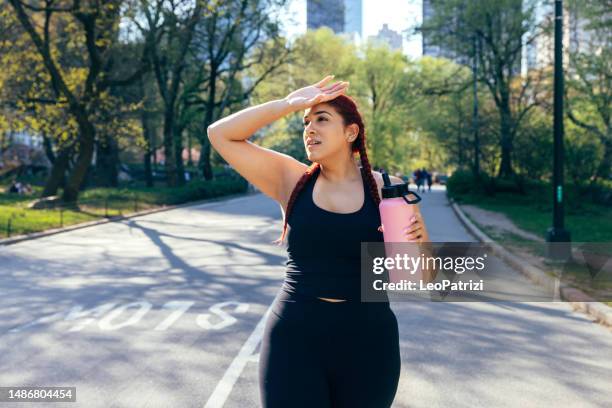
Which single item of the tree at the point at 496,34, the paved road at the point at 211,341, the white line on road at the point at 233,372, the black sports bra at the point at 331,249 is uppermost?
the tree at the point at 496,34

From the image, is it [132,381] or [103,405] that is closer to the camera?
[103,405]

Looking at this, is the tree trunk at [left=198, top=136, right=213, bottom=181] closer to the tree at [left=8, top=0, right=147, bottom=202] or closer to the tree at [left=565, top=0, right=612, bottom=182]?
the tree at [left=8, top=0, right=147, bottom=202]

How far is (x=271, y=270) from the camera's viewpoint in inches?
492

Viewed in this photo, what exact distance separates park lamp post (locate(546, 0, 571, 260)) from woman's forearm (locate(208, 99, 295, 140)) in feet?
38.5

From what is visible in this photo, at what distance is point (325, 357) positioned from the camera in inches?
104

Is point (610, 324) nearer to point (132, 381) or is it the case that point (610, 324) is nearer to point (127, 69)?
point (132, 381)

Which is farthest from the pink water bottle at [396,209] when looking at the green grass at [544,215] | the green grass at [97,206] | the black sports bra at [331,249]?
the green grass at [97,206]

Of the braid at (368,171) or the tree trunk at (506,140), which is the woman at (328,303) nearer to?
the braid at (368,171)

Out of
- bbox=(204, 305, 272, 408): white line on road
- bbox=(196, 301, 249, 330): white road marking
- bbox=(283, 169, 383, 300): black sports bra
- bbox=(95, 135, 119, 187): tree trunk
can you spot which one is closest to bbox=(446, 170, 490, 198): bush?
bbox=(95, 135, 119, 187): tree trunk

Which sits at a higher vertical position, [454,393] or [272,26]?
[272,26]

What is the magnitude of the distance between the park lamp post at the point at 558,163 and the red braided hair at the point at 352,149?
11579 millimetres

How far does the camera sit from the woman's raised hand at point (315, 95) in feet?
8.77

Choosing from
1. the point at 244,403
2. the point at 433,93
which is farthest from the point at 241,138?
the point at 433,93

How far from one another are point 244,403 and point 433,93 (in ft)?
114
